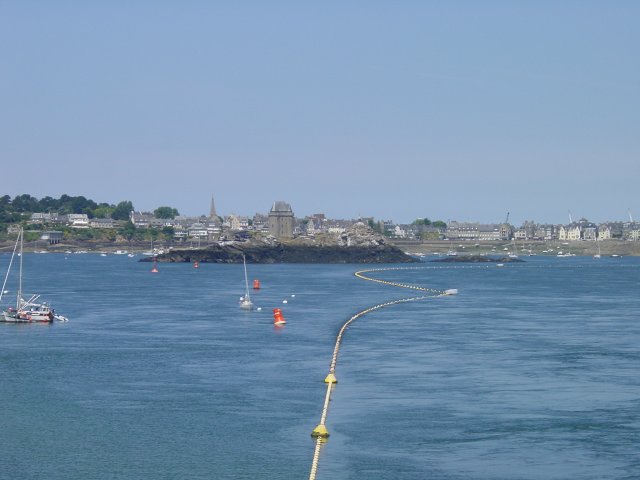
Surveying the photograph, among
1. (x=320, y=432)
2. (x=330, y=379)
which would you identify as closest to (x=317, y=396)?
(x=330, y=379)

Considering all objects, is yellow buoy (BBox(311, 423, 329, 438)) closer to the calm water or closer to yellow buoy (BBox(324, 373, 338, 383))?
the calm water

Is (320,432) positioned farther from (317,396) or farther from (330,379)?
(330,379)

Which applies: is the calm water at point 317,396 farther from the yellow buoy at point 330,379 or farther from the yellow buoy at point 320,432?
the yellow buoy at point 330,379

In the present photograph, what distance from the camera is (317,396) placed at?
6178cm

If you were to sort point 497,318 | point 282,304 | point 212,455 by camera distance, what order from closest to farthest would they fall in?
1. point 212,455
2. point 497,318
3. point 282,304

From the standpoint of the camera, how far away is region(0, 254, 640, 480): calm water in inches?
1850

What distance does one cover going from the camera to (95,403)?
59969 millimetres

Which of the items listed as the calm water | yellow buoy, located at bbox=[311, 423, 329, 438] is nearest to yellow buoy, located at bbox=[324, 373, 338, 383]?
the calm water

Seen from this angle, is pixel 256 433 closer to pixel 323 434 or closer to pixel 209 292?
pixel 323 434

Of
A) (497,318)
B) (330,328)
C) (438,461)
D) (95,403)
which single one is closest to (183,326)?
(330,328)

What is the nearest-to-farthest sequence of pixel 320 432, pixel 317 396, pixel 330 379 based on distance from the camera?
pixel 320 432 < pixel 317 396 < pixel 330 379

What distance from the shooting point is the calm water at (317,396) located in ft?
154

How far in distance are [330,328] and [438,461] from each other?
54169 millimetres

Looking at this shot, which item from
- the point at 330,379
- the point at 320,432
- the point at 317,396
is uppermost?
the point at 330,379
